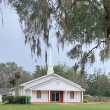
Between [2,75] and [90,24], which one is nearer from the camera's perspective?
[90,24]

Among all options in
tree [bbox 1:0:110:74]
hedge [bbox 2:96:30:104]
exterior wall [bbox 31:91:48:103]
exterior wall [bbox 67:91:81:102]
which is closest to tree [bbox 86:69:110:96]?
exterior wall [bbox 67:91:81:102]

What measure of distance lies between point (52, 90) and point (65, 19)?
3285cm

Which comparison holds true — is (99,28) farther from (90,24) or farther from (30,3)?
Answer: (30,3)

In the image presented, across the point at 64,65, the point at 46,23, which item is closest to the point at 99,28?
the point at 46,23

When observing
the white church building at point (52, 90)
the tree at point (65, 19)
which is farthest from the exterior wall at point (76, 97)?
the tree at point (65, 19)

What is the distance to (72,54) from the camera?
451 inches

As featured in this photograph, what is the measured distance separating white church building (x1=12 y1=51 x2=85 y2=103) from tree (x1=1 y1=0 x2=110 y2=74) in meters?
31.2

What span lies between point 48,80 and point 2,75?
29956mm

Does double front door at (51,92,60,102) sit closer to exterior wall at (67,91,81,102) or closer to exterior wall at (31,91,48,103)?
exterior wall at (31,91,48,103)

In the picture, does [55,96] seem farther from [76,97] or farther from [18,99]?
[18,99]

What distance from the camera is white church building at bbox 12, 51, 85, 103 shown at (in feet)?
136

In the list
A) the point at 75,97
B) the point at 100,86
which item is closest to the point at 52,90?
the point at 75,97

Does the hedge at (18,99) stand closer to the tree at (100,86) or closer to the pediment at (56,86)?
the pediment at (56,86)

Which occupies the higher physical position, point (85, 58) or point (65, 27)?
point (65, 27)
